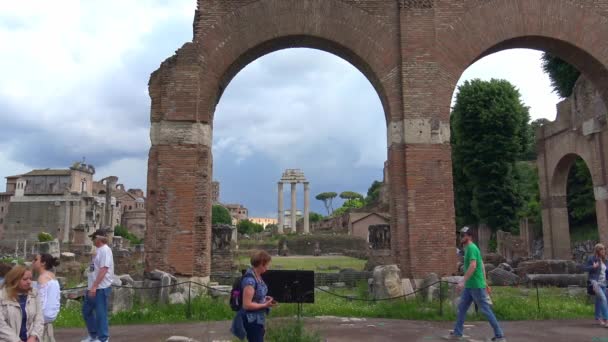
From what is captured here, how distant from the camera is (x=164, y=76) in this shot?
38.5 ft

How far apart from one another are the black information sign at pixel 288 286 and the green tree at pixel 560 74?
27494mm

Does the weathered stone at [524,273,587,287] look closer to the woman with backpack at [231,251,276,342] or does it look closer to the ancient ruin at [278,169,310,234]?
the woman with backpack at [231,251,276,342]

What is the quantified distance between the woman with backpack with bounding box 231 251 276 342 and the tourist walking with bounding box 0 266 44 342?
1.72 m

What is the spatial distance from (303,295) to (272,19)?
23.4 feet

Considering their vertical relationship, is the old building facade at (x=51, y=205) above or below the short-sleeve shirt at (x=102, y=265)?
above

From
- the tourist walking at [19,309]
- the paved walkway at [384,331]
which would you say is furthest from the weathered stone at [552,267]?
the tourist walking at [19,309]

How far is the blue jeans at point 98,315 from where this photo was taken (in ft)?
20.7

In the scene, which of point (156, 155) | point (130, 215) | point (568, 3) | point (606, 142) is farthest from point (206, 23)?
point (130, 215)

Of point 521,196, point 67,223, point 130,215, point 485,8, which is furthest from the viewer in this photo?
point 130,215

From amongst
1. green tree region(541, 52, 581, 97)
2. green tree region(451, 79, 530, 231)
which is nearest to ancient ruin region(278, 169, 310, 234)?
green tree region(451, 79, 530, 231)

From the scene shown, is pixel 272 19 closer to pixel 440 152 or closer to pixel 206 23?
pixel 206 23

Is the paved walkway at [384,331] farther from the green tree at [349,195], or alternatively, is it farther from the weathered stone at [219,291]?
the green tree at [349,195]

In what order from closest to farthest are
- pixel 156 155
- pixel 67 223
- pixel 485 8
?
pixel 156 155 → pixel 485 8 → pixel 67 223

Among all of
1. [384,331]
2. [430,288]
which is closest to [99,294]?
[384,331]
